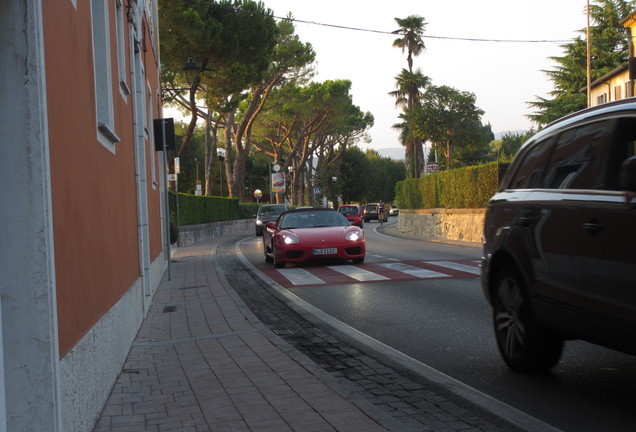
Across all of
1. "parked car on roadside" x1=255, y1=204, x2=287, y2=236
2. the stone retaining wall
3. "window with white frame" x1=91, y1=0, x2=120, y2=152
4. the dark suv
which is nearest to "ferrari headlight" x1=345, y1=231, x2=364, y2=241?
"window with white frame" x1=91, y1=0, x2=120, y2=152

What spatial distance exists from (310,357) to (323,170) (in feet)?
263

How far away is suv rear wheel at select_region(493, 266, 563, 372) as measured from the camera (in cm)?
552

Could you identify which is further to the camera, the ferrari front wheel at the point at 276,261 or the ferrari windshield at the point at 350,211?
the ferrari windshield at the point at 350,211

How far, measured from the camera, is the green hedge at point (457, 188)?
85.0 feet

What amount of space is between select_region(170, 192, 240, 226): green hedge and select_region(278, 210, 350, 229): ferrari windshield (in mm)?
10381

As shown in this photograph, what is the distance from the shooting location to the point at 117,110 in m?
7.75

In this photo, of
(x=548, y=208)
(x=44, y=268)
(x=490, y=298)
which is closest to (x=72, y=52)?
(x=44, y=268)

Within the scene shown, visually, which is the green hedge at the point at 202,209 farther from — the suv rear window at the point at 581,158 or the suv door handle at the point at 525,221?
the suv rear window at the point at 581,158

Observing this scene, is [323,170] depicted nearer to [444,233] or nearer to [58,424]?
[444,233]

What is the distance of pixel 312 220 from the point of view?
17.1 meters

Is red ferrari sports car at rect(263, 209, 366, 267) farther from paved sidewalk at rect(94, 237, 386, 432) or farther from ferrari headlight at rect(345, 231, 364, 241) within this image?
paved sidewalk at rect(94, 237, 386, 432)

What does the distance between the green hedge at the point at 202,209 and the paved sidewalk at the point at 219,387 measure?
19147 millimetres

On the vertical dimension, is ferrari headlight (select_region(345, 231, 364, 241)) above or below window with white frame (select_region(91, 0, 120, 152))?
below

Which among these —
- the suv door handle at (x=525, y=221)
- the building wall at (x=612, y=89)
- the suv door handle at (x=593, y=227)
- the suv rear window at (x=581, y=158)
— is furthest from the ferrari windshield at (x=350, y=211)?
the suv door handle at (x=593, y=227)
